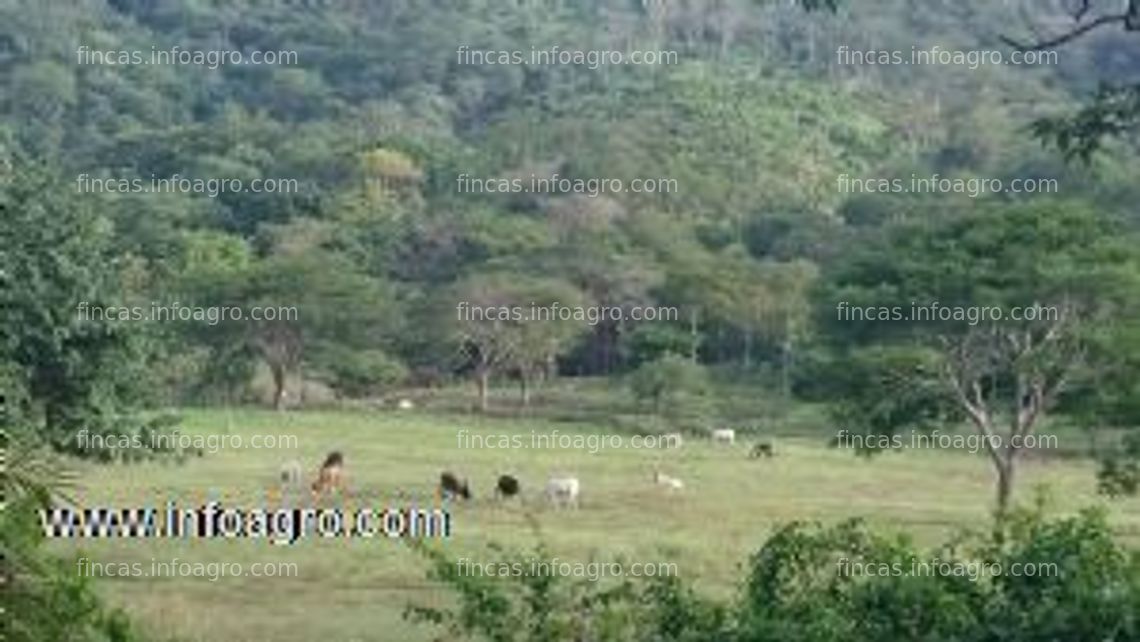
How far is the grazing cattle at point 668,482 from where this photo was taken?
4212 centimetres

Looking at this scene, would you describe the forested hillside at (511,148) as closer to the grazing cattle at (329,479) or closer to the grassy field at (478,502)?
the grassy field at (478,502)

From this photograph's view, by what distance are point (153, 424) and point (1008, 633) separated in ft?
44.6

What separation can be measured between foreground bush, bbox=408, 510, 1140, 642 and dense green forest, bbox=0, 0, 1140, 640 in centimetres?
301

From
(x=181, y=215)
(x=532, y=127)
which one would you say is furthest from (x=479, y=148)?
(x=181, y=215)

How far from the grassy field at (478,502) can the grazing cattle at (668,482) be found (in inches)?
13.6

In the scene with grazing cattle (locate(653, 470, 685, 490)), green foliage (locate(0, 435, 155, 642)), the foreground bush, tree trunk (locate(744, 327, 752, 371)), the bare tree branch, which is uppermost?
the bare tree branch

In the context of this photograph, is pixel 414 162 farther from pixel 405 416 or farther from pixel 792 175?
pixel 405 416

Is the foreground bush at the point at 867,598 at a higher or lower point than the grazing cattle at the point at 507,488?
higher

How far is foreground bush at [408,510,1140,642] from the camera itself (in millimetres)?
12148

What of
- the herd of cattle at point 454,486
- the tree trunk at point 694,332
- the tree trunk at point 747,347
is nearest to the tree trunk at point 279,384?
the tree trunk at point 694,332

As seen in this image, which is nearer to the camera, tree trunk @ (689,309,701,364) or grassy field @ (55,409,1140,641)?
grassy field @ (55,409,1140,641)

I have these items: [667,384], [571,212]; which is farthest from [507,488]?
[571,212]

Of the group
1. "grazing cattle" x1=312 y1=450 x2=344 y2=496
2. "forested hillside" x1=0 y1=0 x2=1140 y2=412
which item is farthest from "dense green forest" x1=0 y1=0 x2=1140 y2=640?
"grazing cattle" x1=312 y1=450 x2=344 y2=496

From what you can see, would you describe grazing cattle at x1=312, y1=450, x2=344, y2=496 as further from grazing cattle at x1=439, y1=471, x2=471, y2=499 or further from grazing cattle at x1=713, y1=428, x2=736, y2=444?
grazing cattle at x1=713, y1=428, x2=736, y2=444
